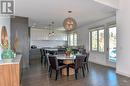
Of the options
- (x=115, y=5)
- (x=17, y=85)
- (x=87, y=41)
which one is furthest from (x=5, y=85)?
(x=87, y=41)

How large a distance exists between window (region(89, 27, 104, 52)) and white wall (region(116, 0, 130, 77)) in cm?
248

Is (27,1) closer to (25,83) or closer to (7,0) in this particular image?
(7,0)

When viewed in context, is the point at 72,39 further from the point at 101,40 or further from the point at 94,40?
the point at 101,40

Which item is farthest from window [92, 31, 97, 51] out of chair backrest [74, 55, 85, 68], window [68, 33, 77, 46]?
chair backrest [74, 55, 85, 68]

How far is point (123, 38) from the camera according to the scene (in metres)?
5.49

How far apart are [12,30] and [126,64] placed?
5.43 m

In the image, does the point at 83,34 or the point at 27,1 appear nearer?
the point at 27,1

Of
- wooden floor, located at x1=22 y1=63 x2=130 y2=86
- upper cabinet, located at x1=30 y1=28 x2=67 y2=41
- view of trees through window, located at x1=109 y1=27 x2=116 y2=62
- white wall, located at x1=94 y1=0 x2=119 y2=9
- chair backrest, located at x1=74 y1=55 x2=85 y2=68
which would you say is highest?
white wall, located at x1=94 y1=0 x2=119 y2=9

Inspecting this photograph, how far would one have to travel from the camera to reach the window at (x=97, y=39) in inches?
328

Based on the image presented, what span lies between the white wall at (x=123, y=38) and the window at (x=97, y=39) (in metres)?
2.48

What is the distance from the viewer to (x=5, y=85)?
9.78 feet

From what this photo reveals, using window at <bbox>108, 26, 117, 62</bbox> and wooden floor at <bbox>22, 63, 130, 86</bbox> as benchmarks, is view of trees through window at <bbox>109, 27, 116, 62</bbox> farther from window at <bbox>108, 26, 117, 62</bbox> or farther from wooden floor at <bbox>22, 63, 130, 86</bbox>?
wooden floor at <bbox>22, 63, 130, 86</bbox>

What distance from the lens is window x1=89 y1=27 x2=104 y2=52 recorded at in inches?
328

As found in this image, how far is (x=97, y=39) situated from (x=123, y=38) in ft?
10.9
